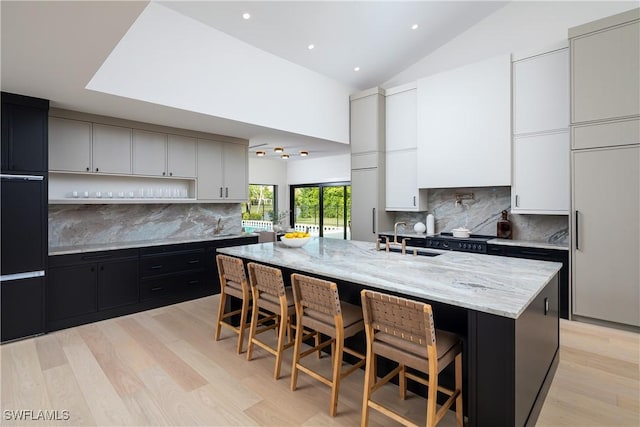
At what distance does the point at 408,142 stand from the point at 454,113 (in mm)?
813

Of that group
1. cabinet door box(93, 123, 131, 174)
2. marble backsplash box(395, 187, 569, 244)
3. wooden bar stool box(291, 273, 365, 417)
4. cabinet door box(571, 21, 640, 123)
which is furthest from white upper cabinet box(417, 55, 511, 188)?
cabinet door box(93, 123, 131, 174)

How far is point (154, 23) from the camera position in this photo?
3.34 metres

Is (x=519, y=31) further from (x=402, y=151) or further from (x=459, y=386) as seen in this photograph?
(x=459, y=386)

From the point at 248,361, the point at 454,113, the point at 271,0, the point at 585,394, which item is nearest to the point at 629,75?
the point at 454,113

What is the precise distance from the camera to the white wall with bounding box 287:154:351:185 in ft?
25.3

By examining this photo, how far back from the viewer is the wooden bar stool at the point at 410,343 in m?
1.64

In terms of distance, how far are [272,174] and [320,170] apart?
1.44 m

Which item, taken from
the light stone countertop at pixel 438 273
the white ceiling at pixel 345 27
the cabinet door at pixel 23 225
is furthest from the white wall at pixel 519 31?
the cabinet door at pixel 23 225

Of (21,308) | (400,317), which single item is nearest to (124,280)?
(21,308)

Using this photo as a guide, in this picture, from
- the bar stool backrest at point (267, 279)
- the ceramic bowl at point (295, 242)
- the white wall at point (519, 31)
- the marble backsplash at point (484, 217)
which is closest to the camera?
the bar stool backrest at point (267, 279)

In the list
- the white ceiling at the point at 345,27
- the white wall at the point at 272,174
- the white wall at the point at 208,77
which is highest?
the white ceiling at the point at 345,27

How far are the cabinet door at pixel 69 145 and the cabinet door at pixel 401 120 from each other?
4.27 m

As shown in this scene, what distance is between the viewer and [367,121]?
218 inches

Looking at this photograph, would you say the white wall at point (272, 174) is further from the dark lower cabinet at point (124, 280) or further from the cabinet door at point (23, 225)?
the cabinet door at point (23, 225)
